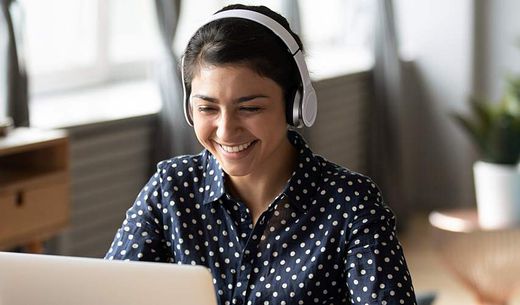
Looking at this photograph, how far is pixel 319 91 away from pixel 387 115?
673mm

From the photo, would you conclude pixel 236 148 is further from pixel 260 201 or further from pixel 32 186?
pixel 32 186

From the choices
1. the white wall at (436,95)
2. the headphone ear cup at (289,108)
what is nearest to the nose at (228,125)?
the headphone ear cup at (289,108)

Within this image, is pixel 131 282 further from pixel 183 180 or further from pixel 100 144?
pixel 100 144

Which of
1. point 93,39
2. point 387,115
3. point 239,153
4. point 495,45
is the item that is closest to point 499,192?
point 387,115

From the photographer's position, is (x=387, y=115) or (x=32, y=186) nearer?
(x=32, y=186)

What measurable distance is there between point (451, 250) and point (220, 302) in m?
1.61

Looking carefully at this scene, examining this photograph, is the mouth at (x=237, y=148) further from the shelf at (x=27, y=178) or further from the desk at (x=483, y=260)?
the desk at (x=483, y=260)

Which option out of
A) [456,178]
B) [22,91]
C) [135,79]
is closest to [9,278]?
[22,91]

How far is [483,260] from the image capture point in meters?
3.24

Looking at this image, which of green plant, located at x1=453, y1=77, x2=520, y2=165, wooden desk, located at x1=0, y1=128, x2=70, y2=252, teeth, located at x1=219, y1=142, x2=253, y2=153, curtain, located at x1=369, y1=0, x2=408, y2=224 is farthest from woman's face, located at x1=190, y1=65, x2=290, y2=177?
curtain, located at x1=369, y1=0, x2=408, y2=224

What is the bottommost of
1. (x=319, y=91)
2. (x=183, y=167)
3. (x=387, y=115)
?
(x=387, y=115)

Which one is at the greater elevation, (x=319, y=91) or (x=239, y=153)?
(x=239, y=153)

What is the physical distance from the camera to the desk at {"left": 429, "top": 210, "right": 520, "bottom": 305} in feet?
10.6

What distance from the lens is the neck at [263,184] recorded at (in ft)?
6.03
